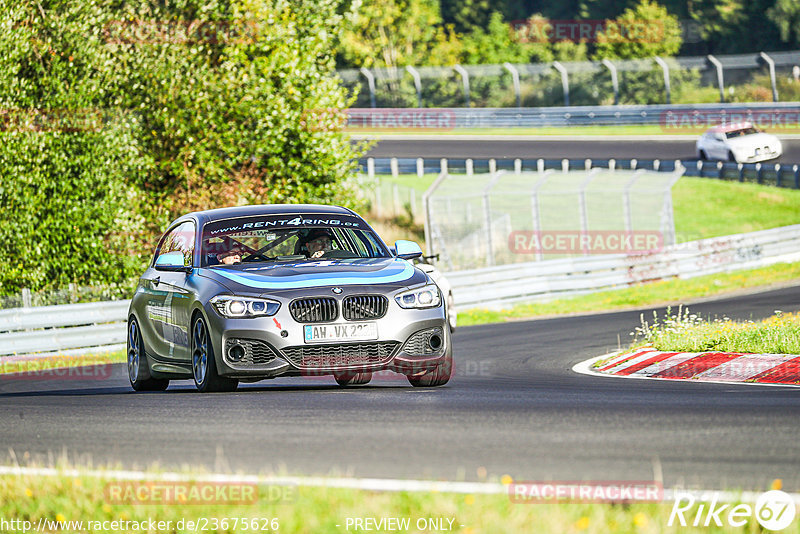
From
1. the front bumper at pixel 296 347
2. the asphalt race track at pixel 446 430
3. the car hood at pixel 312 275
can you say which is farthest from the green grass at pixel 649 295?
the front bumper at pixel 296 347

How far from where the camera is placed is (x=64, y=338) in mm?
18594

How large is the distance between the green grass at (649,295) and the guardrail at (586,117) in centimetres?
2477

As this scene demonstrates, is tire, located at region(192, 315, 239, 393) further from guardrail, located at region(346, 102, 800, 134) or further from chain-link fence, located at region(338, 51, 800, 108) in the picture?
chain-link fence, located at region(338, 51, 800, 108)

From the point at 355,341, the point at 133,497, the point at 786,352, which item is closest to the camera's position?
the point at 133,497

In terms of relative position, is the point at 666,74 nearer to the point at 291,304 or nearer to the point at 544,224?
the point at 544,224

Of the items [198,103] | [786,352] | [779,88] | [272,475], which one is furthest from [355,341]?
[779,88]

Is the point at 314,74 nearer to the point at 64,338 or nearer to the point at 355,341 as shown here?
the point at 64,338

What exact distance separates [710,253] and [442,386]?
64.6ft

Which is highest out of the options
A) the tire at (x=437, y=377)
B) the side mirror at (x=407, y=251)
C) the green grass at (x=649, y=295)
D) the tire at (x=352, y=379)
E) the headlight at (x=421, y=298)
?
the side mirror at (x=407, y=251)

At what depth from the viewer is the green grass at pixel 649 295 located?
24469mm

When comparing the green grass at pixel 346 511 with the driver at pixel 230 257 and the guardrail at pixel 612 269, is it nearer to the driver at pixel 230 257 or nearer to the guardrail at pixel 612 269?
the driver at pixel 230 257

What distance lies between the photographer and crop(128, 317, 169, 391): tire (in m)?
11.4

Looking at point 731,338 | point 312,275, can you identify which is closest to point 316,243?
point 312,275

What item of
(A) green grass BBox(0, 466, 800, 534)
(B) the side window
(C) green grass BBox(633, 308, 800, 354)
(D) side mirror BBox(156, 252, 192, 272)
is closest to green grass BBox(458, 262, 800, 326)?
(C) green grass BBox(633, 308, 800, 354)
